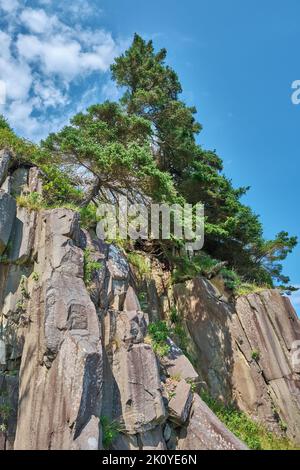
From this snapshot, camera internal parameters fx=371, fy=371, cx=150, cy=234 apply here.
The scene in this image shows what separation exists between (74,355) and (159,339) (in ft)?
14.9

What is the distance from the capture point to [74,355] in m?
8.02

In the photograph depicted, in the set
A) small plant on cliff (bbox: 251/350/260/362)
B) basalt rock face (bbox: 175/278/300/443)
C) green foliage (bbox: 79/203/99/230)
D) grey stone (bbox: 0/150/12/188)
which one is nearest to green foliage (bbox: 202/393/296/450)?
basalt rock face (bbox: 175/278/300/443)

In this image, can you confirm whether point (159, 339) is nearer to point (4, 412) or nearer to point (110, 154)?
point (4, 412)

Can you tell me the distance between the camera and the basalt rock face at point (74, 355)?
775 centimetres

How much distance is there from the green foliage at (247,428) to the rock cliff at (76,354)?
3368mm

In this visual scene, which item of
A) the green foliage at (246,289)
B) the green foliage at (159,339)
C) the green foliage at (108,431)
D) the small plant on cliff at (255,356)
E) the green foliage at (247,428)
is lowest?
the green foliage at (108,431)

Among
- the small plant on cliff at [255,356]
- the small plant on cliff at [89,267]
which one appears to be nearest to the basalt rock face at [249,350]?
the small plant on cliff at [255,356]

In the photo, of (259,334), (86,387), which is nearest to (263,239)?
(259,334)

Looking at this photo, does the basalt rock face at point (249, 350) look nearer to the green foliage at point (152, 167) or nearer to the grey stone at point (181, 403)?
the green foliage at point (152, 167)

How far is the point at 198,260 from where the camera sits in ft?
61.9

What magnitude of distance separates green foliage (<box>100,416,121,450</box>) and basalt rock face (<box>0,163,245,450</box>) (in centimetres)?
3

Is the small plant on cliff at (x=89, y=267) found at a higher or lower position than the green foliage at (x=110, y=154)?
lower

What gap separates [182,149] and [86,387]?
576 inches

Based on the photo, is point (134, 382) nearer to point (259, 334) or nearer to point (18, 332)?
point (18, 332)
